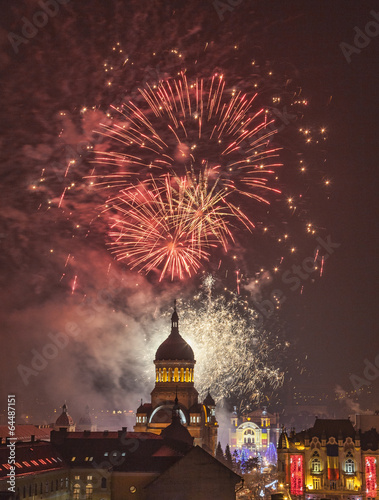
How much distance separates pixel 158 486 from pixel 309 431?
3791 centimetres

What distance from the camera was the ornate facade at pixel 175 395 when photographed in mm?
89250

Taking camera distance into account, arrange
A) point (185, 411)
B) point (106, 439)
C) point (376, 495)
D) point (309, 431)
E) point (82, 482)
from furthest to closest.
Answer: point (185, 411) < point (309, 431) < point (376, 495) < point (106, 439) < point (82, 482)

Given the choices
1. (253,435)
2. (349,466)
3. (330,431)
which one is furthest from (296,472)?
(253,435)

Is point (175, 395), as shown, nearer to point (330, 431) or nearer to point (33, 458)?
point (330, 431)

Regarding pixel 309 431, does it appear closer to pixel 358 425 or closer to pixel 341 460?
pixel 341 460

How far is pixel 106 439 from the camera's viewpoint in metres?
65.3

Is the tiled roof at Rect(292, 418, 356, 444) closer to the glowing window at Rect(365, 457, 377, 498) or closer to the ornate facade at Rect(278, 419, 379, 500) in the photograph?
the ornate facade at Rect(278, 419, 379, 500)

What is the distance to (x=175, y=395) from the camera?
90438 mm

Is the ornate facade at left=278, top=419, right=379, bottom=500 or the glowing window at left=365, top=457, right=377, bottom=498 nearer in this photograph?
the glowing window at left=365, top=457, right=377, bottom=498

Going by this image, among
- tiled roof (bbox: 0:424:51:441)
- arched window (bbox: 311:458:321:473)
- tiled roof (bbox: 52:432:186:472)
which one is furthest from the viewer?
tiled roof (bbox: 0:424:51:441)

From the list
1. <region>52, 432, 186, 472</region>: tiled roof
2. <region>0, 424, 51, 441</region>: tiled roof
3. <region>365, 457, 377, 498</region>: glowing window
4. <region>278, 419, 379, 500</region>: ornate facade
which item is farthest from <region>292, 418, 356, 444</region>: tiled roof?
<region>0, 424, 51, 441</region>: tiled roof

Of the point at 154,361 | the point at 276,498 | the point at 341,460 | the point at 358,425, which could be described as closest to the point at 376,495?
the point at 341,460

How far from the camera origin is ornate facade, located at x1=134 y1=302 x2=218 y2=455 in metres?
89.2

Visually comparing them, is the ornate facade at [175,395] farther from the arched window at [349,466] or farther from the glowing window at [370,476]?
the glowing window at [370,476]
